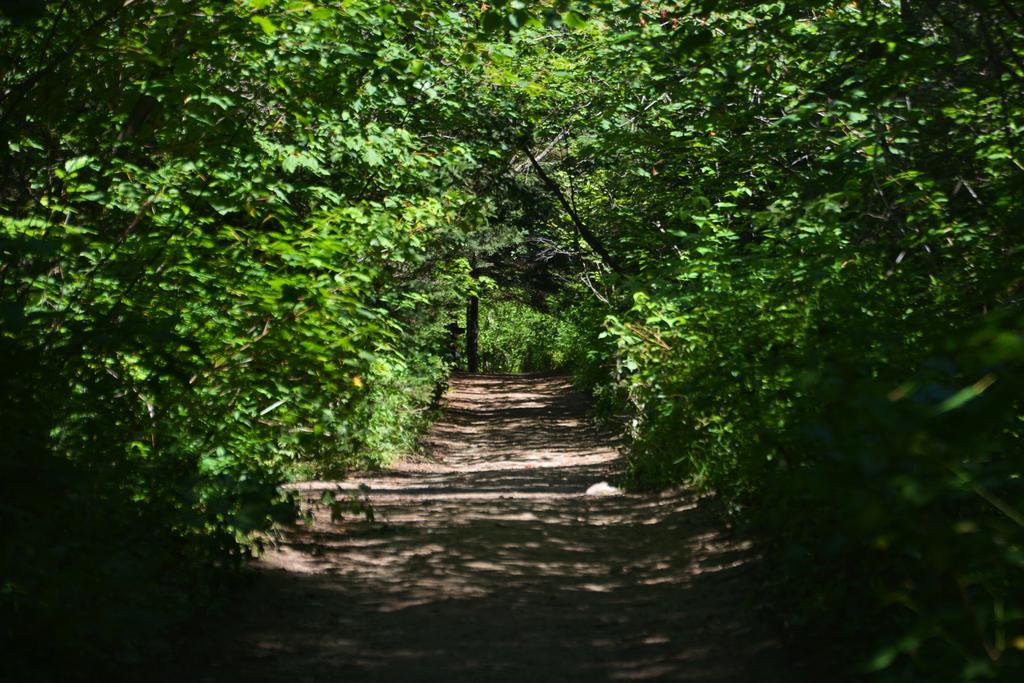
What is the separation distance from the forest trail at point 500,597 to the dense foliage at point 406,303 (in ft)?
1.35

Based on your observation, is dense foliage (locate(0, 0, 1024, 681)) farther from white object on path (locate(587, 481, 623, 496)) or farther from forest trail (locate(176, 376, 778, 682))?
white object on path (locate(587, 481, 623, 496))

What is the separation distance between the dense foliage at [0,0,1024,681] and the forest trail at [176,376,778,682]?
0.41 m

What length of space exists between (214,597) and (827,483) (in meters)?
3.83

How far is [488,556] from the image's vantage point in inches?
266

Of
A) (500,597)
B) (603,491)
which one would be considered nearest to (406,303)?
(603,491)

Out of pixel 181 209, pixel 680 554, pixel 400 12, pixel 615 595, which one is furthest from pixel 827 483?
pixel 400 12

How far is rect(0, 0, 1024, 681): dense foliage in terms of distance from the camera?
352 cm

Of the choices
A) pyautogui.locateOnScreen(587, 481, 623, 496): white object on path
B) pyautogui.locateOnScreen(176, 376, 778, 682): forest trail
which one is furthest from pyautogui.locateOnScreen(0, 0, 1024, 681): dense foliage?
pyautogui.locateOnScreen(587, 481, 623, 496): white object on path

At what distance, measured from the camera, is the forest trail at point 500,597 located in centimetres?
464

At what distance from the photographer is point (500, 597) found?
581cm

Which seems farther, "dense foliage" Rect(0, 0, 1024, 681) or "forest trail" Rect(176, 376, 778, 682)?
"forest trail" Rect(176, 376, 778, 682)

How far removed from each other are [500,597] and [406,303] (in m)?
6.42

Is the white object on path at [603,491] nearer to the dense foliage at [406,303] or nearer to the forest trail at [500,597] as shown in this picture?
the forest trail at [500,597]

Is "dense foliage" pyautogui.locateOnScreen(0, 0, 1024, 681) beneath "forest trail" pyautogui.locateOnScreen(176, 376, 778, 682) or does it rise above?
above
